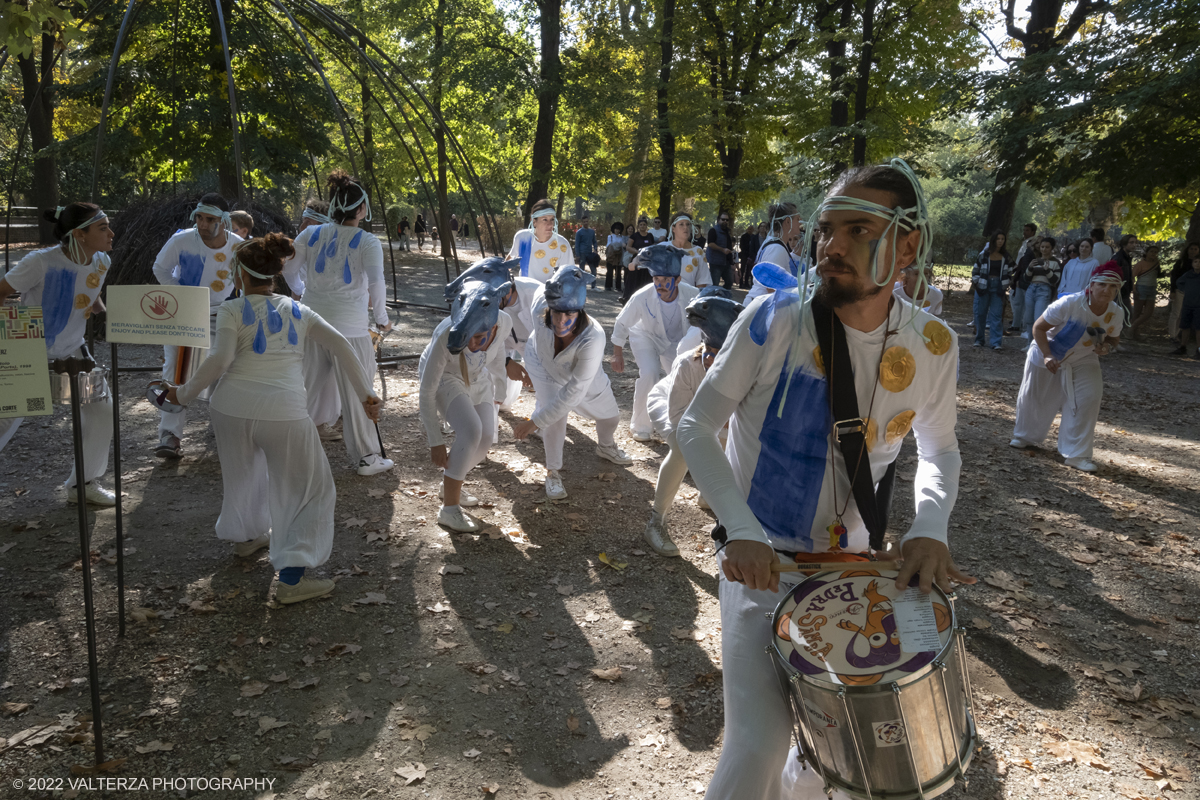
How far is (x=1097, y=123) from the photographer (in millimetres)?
16609

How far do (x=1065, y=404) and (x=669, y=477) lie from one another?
5330 mm

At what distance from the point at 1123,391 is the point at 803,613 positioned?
12.7 m

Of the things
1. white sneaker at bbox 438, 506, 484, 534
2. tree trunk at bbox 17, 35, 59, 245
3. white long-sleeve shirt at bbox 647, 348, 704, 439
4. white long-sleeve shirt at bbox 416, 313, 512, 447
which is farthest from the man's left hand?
tree trunk at bbox 17, 35, 59, 245

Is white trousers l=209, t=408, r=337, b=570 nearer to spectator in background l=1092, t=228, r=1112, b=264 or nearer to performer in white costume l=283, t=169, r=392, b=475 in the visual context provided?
performer in white costume l=283, t=169, r=392, b=475

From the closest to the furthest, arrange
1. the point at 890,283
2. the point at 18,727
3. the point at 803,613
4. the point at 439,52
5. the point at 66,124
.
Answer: the point at 803,613
the point at 890,283
the point at 18,727
the point at 439,52
the point at 66,124

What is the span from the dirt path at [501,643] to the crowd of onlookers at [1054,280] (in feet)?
28.1

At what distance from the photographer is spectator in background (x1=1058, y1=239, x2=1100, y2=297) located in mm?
13805

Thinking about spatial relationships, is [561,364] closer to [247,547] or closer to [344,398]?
[344,398]

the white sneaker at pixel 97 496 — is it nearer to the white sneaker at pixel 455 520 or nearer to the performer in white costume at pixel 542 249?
the white sneaker at pixel 455 520

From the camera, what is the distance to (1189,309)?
15828 mm

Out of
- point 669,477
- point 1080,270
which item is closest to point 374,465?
point 669,477

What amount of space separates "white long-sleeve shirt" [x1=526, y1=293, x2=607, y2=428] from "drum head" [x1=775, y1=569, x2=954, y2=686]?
4073mm

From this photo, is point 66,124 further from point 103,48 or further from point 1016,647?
point 1016,647

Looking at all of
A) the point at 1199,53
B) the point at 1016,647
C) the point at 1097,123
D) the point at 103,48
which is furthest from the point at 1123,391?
the point at 103,48
